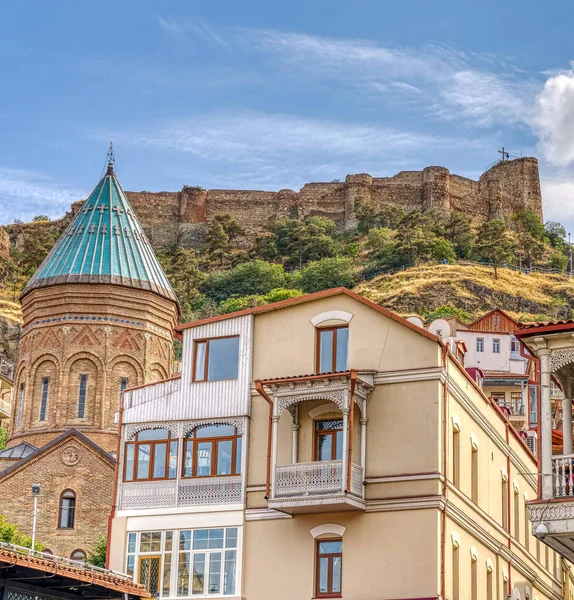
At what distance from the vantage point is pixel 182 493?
29812 millimetres

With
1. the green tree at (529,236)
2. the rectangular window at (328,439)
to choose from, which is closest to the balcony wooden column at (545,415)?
the rectangular window at (328,439)

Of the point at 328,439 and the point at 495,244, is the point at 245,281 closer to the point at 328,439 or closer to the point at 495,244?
the point at 495,244

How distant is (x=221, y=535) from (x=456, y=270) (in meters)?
73.4

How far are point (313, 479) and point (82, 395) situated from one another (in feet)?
82.5

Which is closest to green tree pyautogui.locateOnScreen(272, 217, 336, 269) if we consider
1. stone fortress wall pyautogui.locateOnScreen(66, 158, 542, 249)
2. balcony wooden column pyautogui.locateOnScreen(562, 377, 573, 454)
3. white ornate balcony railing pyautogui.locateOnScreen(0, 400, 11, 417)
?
stone fortress wall pyautogui.locateOnScreen(66, 158, 542, 249)

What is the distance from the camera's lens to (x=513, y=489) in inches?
1353

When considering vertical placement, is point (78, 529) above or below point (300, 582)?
above

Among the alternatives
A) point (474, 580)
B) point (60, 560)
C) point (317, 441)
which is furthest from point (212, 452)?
point (474, 580)

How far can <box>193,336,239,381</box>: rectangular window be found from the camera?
101ft

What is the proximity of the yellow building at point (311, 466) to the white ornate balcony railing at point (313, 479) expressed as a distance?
30 millimetres

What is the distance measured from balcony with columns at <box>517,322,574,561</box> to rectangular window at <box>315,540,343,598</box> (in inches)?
243

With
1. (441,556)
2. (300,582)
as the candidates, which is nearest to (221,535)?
(300,582)

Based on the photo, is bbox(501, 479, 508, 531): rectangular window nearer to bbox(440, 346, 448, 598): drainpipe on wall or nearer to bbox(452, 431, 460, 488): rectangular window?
bbox(452, 431, 460, 488): rectangular window

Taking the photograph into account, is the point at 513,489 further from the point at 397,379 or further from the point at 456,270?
the point at 456,270
